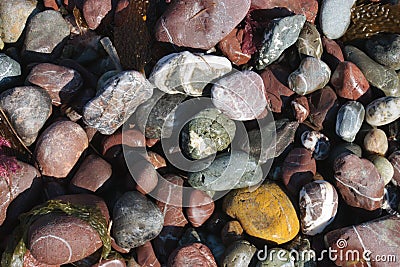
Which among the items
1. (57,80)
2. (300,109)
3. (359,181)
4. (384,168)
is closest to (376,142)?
(384,168)

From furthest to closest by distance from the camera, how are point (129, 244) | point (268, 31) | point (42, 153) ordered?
point (268, 31) → point (42, 153) → point (129, 244)

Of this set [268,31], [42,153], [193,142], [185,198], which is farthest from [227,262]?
[268,31]

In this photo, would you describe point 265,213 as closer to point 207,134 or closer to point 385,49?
point 207,134

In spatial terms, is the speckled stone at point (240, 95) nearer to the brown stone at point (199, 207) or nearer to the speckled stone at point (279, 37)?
the speckled stone at point (279, 37)

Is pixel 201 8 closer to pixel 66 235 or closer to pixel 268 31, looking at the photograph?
pixel 268 31

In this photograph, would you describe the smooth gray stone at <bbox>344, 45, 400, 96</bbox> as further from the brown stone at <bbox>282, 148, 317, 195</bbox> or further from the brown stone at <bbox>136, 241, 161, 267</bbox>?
the brown stone at <bbox>136, 241, 161, 267</bbox>

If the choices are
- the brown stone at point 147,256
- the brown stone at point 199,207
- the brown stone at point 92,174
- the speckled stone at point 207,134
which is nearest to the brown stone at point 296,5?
the speckled stone at point 207,134
